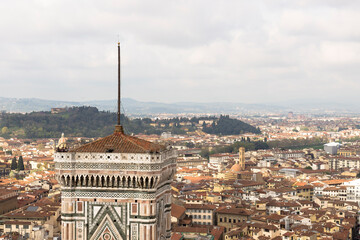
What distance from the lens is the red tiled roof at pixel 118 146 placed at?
42.0 feet

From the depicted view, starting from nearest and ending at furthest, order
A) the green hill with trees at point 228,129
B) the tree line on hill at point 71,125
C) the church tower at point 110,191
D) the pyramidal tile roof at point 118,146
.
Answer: the church tower at point 110,191, the pyramidal tile roof at point 118,146, the tree line on hill at point 71,125, the green hill with trees at point 228,129

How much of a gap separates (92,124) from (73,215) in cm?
16183

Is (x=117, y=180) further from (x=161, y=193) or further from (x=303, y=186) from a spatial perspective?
(x=303, y=186)

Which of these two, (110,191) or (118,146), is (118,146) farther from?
(110,191)

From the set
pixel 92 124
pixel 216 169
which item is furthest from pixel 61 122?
pixel 216 169

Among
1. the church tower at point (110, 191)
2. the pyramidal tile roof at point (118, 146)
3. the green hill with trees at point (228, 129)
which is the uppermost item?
the pyramidal tile roof at point (118, 146)

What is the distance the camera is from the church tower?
12.5 metres

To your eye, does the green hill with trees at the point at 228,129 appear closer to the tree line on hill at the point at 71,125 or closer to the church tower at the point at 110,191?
the tree line on hill at the point at 71,125

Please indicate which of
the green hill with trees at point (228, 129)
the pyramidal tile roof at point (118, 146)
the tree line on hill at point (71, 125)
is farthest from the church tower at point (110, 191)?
the green hill with trees at point (228, 129)

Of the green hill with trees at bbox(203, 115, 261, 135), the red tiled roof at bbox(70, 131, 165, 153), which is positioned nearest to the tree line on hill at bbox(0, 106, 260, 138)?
the green hill with trees at bbox(203, 115, 261, 135)

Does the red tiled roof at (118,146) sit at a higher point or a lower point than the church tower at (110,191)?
higher

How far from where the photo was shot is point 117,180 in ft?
41.4

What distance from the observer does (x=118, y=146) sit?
13.0 meters

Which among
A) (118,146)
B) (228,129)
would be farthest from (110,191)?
(228,129)
